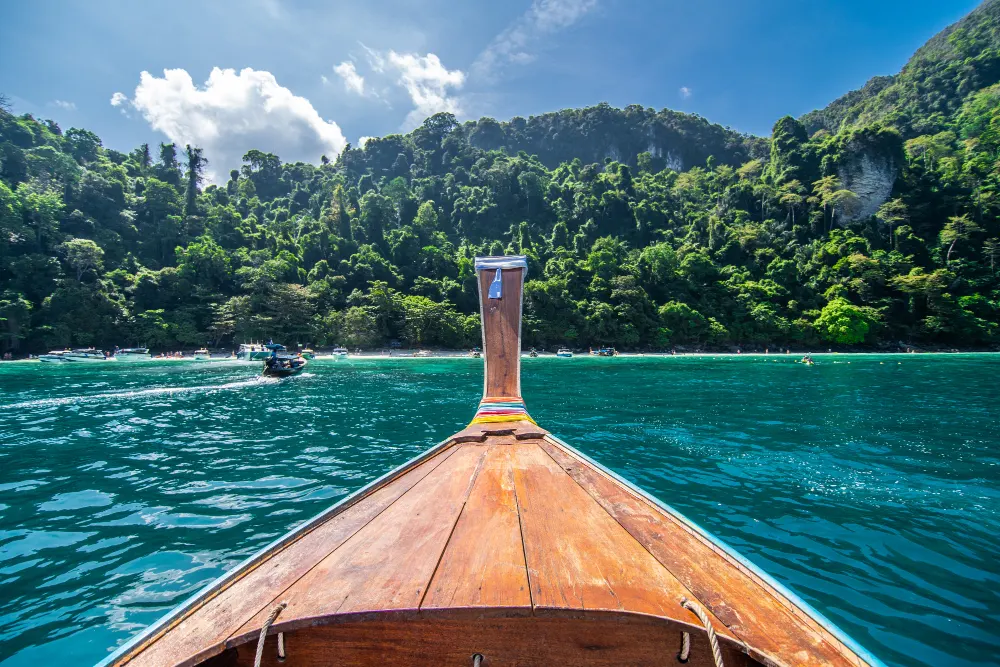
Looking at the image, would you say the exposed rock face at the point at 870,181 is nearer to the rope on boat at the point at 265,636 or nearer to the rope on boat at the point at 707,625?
the rope on boat at the point at 707,625

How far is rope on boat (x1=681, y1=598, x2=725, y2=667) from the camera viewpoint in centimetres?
158

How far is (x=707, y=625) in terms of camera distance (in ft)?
5.55

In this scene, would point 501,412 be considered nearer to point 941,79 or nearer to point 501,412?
point 501,412

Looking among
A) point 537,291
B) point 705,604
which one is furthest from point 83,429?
point 537,291

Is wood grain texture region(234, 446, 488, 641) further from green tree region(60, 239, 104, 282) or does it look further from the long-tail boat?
green tree region(60, 239, 104, 282)

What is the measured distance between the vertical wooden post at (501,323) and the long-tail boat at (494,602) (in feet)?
14.6

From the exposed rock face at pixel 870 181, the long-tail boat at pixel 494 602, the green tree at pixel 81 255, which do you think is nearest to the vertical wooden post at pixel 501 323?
the long-tail boat at pixel 494 602

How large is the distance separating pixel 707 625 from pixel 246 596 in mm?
2083

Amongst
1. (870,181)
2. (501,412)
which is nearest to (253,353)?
(501,412)

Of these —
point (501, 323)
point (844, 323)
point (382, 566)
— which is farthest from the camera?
point (844, 323)

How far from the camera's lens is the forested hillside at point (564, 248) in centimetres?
5091

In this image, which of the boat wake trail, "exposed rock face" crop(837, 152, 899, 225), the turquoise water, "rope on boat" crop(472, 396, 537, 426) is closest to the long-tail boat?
the turquoise water

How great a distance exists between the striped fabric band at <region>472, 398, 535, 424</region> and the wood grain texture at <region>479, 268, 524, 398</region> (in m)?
0.81

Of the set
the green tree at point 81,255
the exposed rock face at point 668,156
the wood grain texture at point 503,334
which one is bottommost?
the wood grain texture at point 503,334
